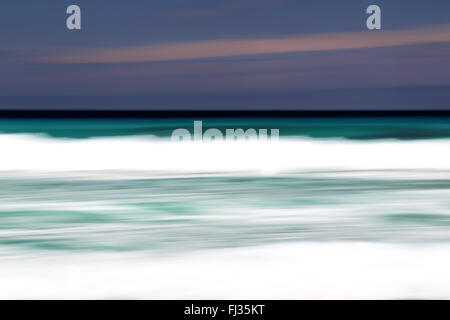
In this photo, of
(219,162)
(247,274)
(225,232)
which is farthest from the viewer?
(219,162)

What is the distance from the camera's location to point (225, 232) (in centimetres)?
517

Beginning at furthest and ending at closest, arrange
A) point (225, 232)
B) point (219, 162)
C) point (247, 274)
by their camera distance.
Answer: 1. point (219, 162)
2. point (225, 232)
3. point (247, 274)

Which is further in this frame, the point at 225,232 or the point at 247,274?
the point at 225,232

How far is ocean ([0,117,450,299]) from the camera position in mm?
3471

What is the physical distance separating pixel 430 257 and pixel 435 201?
3120 mm

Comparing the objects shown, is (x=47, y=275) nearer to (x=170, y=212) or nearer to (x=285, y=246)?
(x=285, y=246)

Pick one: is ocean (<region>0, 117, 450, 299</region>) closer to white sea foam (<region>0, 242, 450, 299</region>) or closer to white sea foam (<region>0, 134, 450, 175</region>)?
white sea foam (<region>0, 242, 450, 299</region>)

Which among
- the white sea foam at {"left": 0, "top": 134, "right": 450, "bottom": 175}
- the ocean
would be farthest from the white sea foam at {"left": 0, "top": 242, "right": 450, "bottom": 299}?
the white sea foam at {"left": 0, "top": 134, "right": 450, "bottom": 175}

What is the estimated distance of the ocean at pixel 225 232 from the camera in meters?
3.47

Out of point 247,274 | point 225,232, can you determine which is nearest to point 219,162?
point 225,232

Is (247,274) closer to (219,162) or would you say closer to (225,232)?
(225,232)

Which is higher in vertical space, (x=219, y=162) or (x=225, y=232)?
(x=225, y=232)
